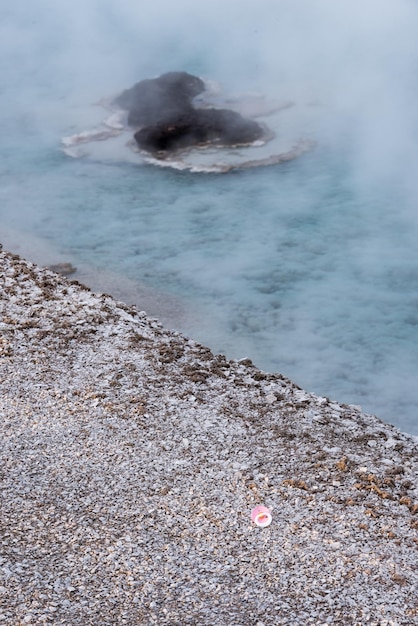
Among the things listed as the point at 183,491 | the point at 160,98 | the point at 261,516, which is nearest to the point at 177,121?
the point at 160,98

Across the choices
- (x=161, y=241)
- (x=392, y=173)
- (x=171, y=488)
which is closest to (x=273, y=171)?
(x=392, y=173)

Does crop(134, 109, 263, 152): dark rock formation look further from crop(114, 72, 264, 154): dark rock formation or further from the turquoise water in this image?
the turquoise water

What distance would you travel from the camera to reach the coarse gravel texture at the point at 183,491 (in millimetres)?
4934

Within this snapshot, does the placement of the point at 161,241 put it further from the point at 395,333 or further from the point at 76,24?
the point at 76,24

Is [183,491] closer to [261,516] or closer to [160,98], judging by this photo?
[261,516]

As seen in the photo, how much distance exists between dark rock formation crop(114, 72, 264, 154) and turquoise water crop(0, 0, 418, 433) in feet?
3.64

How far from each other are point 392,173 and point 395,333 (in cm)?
530

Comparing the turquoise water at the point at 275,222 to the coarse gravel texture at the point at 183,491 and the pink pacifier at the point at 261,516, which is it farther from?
the pink pacifier at the point at 261,516

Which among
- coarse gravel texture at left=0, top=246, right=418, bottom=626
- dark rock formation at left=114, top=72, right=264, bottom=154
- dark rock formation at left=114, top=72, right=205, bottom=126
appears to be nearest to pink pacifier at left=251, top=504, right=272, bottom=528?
coarse gravel texture at left=0, top=246, right=418, bottom=626

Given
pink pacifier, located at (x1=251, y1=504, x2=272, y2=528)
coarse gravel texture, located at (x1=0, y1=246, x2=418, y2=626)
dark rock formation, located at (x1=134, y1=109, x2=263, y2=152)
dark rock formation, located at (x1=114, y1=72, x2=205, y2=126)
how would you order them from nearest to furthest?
coarse gravel texture, located at (x1=0, y1=246, x2=418, y2=626), pink pacifier, located at (x1=251, y1=504, x2=272, y2=528), dark rock formation, located at (x1=134, y1=109, x2=263, y2=152), dark rock formation, located at (x1=114, y1=72, x2=205, y2=126)

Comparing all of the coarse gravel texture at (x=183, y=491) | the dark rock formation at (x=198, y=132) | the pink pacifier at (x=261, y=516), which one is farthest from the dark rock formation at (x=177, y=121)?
the pink pacifier at (x=261, y=516)

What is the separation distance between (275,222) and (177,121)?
4.49 metres

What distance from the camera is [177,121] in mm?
16672

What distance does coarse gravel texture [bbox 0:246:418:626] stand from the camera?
16.2 ft
